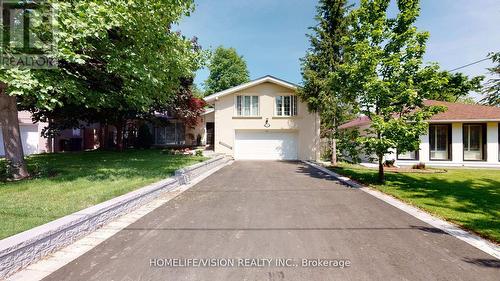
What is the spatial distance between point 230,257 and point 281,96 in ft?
56.6

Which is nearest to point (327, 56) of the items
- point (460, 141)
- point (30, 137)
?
point (460, 141)

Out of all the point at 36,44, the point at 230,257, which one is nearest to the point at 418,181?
the point at 230,257

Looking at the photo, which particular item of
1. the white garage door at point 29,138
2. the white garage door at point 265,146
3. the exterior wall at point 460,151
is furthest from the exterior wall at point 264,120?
the white garage door at point 29,138

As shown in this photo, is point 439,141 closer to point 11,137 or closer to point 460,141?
point 460,141

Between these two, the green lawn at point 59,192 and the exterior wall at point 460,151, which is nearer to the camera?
the green lawn at point 59,192

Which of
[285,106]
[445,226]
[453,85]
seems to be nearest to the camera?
[445,226]

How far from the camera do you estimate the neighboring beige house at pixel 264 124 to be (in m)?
20.1

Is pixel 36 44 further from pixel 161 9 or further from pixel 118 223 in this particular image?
pixel 118 223

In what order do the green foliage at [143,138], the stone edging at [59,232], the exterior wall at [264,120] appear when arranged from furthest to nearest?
1. the green foliage at [143,138]
2. the exterior wall at [264,120]
3. the stone edging at [59,232]

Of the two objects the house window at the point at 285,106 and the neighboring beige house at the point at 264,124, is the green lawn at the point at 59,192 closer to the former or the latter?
the neighboring beige house at the point at 264,124

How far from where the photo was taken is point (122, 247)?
4.29 metres

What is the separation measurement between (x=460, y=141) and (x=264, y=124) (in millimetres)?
12178

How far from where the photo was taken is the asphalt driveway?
3.53 meters

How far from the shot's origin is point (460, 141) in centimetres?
1748
